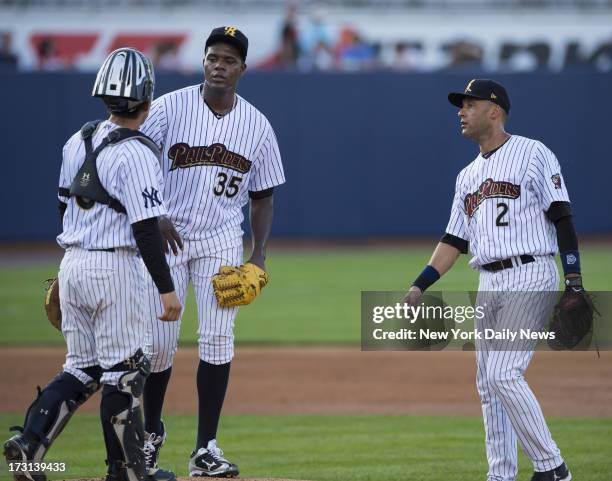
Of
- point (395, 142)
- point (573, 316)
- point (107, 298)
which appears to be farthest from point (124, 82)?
point (395, 142)

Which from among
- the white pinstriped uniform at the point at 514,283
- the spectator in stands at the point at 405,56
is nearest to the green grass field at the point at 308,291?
the spectator in stands at the point at 405,56

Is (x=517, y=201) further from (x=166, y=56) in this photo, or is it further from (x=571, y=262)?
(x=166, y=56)

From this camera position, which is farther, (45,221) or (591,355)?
(45,221)

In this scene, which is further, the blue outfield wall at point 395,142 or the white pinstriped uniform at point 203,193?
the blue outfield wall at point 395,142

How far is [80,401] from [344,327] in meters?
8.55

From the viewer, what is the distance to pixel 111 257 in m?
4.54

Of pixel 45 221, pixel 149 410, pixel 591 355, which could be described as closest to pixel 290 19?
pixel 45 221

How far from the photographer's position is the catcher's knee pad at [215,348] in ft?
18.2

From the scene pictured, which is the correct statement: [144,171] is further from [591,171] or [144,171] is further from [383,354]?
[591,171]

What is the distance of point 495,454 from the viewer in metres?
5.38

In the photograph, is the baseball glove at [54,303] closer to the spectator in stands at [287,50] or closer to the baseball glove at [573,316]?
the baseball glove at [573,316]

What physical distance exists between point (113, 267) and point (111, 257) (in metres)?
0.04

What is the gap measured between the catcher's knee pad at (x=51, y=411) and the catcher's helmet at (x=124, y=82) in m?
1.16

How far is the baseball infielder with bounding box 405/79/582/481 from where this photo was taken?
5180 mm
